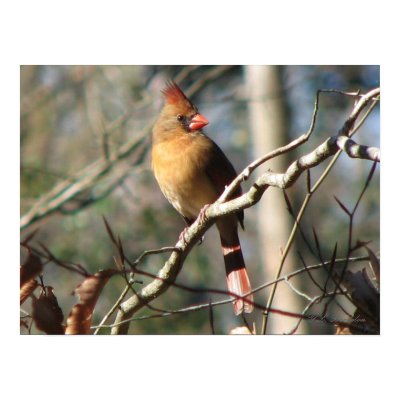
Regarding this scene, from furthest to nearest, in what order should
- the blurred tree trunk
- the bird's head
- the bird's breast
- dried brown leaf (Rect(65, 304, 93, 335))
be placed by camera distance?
the blurred tree trunk
the bird's head
the bird's breast
dried brown leaf (Rect(65, 304, 93, 335))

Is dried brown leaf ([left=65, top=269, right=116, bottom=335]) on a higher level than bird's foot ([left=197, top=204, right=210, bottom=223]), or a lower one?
lower

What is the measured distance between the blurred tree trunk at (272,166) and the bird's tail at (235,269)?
608 mm

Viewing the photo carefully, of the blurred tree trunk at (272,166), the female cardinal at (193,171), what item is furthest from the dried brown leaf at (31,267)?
the blurred tree trunk at (272,166)

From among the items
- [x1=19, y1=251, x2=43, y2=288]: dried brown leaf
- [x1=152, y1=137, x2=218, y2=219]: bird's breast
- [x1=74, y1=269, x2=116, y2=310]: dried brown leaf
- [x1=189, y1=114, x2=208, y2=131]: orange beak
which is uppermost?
[x1=189, y1=114, x2=208, y2=131]: orange beak

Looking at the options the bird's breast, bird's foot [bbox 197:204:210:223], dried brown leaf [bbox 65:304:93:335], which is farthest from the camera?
the bird's breast

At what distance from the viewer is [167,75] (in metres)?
3.49

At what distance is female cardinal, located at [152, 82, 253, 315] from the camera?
3213mm

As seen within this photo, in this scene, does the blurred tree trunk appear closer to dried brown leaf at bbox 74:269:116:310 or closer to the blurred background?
the blurred background

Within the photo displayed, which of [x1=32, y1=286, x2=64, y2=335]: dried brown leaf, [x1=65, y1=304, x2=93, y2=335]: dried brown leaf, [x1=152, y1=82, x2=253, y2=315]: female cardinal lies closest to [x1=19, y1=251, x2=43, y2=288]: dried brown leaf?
[x1=32, y1=286, x2=64, y2=335]: dried brown leaf

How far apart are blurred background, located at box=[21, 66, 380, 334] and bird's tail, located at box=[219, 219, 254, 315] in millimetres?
564

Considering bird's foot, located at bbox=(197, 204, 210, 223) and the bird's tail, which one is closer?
bird's foot, located at bbox=(197, 204, 210, 223)

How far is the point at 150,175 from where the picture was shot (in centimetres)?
457
